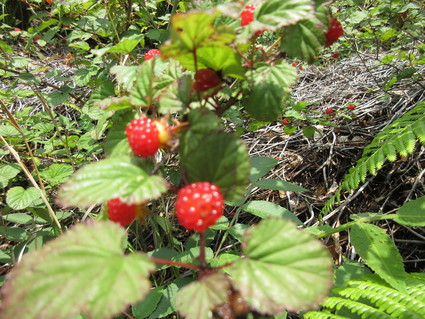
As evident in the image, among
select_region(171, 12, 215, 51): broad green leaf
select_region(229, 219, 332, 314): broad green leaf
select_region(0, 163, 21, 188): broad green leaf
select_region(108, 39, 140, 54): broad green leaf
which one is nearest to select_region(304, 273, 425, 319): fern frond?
select_region(229, 219, 332, 314): broad green leaf

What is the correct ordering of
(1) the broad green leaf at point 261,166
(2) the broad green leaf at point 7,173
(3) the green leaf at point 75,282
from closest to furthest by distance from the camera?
(3) the green leaf at point 75,282 < (1) the broad green leaf at point 261,166 < (2) the broad green leaf at point 7,173

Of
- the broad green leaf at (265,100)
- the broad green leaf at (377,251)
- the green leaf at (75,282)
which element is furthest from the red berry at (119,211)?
the broad green leaf at (377,251)

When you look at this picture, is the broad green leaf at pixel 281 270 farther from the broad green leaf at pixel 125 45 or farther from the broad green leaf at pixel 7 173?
the broad green leaf at pixel 7 173

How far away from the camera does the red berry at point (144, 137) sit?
534 millimetres

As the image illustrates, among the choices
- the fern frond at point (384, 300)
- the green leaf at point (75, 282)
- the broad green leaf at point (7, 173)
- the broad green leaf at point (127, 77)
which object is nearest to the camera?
the green leaf at point (75, 282)

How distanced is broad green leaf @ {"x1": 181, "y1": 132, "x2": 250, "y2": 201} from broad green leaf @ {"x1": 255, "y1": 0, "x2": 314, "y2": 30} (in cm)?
23

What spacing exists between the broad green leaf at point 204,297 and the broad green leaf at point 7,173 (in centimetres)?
150

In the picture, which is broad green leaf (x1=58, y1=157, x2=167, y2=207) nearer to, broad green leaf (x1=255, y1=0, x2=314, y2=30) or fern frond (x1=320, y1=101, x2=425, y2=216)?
broad green leaf (x1=255, y1=0, x2=314, y2=30)

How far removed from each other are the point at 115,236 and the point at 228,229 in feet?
2.57

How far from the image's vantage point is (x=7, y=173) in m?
1.60

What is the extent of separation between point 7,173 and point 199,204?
60.1 inches

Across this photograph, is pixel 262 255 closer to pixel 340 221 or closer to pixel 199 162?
pixel 199 162

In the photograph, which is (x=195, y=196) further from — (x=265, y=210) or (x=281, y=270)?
(x=265, y=210)

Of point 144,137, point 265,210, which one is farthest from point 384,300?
point 144,137
